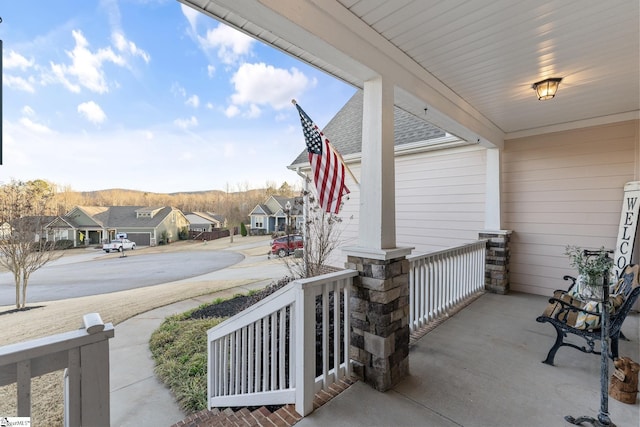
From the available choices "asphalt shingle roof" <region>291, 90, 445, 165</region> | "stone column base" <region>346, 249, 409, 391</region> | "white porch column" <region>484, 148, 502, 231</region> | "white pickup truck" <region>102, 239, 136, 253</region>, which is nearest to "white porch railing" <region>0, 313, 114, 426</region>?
"stone column base" <region>346, 249, 409, 391</region>

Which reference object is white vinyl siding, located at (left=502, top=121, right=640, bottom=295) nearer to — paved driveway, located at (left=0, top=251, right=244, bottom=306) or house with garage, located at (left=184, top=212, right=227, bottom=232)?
paved driveway, located at (left=0, top=251, right=244, bottom=306)

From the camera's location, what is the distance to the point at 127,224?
2247cm

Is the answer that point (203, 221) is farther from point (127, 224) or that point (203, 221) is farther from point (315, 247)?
point (315, 247)

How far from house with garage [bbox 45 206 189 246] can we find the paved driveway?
201 cm

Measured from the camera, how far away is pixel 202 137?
67.1 ft

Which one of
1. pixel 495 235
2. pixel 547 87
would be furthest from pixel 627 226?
pixel 547 87

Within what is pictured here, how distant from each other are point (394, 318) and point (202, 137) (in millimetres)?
21464

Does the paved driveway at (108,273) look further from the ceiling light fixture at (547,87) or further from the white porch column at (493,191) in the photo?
the ceiling light fixture at (547,87)

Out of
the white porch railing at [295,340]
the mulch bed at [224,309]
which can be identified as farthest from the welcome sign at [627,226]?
the mulch bed at [224,309]

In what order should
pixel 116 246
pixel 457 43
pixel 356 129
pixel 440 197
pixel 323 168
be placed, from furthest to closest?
pixel 116 246, pixel 356 129, pixel 440 197, pixel 323 168, pixel 457 43

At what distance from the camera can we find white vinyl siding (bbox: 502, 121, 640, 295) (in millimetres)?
4125

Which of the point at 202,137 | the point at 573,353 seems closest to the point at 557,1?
the point at 573,353

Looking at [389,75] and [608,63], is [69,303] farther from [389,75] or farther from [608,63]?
[608,63]

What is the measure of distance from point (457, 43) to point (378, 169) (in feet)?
4.11
